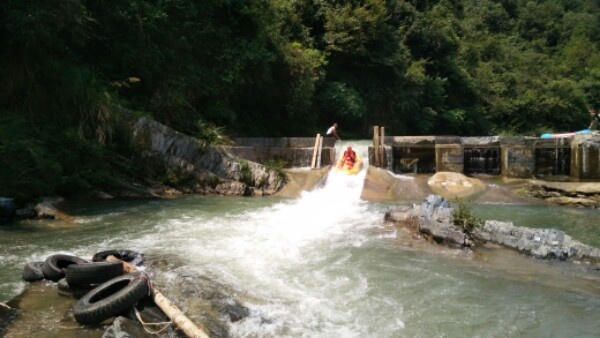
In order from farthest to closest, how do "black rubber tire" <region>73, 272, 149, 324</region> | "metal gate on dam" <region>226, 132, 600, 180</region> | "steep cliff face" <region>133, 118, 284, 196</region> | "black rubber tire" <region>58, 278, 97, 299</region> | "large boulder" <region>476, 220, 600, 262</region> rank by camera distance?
"metal gate on dam" <region>226, 132, 600, 180</region> → "steep cliff face" <region>133, 118, 284, 196</region> → "large boulder" <region>476, 220, 600, 262</region> → "black rubber tire" <region>58, 278, 97, 299</region> → "black rubber tire" <region>73, 272, 149, 324</region>

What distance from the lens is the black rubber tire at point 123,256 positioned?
7.40 meters

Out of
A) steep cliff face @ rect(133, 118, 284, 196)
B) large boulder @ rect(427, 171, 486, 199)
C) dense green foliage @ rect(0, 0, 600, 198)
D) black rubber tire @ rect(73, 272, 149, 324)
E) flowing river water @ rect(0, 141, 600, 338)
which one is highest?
dense green foliage @ rect(0, 0, 600, 198)

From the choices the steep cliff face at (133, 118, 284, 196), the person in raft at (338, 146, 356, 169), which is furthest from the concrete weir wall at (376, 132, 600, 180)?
the steep cliff face at (133, 118, 284, 196)

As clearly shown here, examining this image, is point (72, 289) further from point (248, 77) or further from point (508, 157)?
point (248, 77)

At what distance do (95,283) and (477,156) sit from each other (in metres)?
15.2

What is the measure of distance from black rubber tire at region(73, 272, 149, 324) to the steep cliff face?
374 inches

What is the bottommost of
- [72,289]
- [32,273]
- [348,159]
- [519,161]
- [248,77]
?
[72,289]

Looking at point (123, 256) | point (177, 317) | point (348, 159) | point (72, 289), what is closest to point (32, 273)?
point (72, 289)

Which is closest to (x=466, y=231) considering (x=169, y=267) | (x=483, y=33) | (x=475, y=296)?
(x=475, y=296)

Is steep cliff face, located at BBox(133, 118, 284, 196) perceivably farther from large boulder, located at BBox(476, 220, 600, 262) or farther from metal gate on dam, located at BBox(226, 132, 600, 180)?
large boulder, located at BBox(476, 220, 600, 262)

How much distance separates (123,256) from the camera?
25.1 feet

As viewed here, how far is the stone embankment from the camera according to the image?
869 centimetres

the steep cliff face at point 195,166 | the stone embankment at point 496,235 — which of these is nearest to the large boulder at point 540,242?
the stone embankment at point 496,235

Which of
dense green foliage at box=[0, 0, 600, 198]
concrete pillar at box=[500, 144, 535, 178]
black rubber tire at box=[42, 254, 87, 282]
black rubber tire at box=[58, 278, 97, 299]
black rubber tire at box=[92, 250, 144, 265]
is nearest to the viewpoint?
black rubber tire at box=[58, 278, 97, 299]
